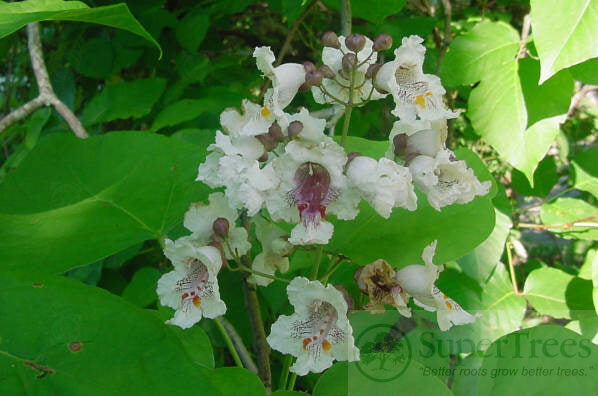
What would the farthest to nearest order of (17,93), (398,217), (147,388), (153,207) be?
(17,93) < (153,207) < (398,217) < (147,388)

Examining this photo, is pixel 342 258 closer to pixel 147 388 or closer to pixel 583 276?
pixel 147 388

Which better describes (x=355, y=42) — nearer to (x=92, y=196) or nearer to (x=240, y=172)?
(x=240, y=172)

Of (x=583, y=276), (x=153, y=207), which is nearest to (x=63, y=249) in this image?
(x=153, y=207)

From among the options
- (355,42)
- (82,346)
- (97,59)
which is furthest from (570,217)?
(97,59)

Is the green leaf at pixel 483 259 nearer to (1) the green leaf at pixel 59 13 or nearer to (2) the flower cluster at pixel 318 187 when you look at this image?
(2) the flower cluster at pixel 318 187

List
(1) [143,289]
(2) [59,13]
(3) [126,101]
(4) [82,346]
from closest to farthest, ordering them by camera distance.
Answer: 1. (4) [82,346]
2. (2) [59,13]
3. (1) [143,289]
4. (3) [126,101]

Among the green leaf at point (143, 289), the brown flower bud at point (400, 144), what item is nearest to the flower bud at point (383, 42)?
the brown flower bud at point (400, 144)

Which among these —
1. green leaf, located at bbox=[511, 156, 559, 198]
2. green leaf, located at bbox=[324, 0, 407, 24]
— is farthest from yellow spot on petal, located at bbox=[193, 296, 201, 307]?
green leaf, located at bbox=[511, 156, 559, 198]

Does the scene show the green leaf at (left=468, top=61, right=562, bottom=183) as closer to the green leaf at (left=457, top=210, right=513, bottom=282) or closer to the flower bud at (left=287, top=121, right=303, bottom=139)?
the green leaf at (left=457, top=210, right=513, bottom=282)
